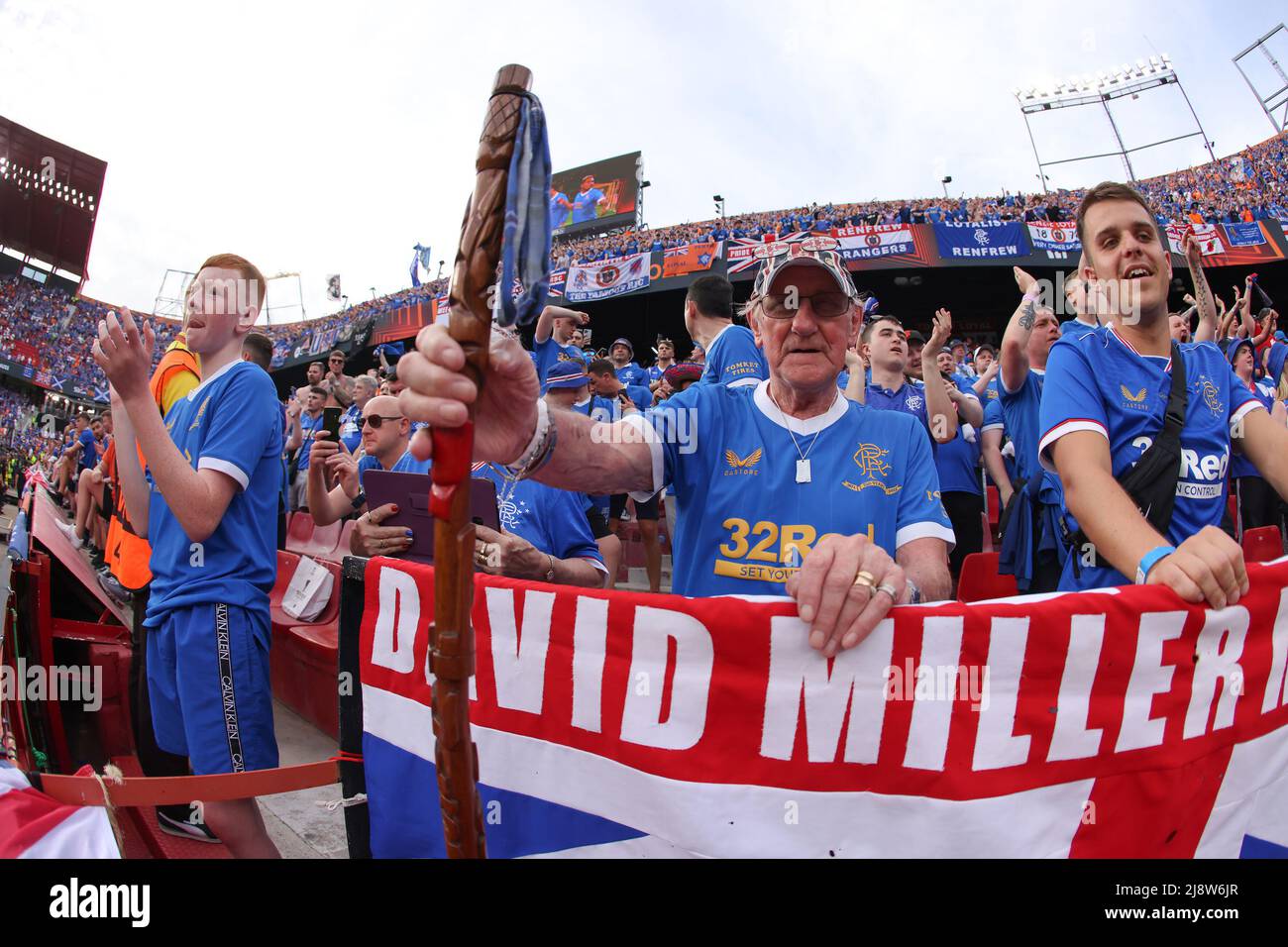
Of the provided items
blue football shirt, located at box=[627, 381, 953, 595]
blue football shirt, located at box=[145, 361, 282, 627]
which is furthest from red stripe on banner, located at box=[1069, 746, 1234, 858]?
blue football shirt, located at box=[145, 361, 282, 627]

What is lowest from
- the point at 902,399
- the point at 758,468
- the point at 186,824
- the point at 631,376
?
the point at 186,824

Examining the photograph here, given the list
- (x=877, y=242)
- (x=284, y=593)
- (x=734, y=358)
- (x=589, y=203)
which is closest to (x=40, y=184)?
(x=589, y=203)

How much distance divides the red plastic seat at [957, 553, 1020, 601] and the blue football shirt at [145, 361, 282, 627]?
2.32 m

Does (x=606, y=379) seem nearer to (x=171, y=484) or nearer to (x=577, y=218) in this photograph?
(x=171, y=484)

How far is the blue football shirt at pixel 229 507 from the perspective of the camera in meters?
2.17

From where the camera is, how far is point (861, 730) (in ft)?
Answer: 4.47

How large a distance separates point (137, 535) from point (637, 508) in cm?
483

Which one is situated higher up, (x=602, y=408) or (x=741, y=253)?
(x=741, y=253)

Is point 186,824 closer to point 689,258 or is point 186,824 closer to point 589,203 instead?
point 689,258

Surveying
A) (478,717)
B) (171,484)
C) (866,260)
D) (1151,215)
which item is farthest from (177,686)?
(866,260)

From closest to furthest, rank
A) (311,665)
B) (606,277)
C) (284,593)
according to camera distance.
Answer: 1. (311,665)
2. (284,593)
3. (606,277)

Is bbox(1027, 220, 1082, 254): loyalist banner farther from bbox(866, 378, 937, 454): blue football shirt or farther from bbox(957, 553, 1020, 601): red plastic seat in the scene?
bbox(957, 553, 1020, 601): red plastic seat

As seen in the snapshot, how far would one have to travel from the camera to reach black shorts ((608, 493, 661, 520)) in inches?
250

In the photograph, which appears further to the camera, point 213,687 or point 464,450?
point 213,687
